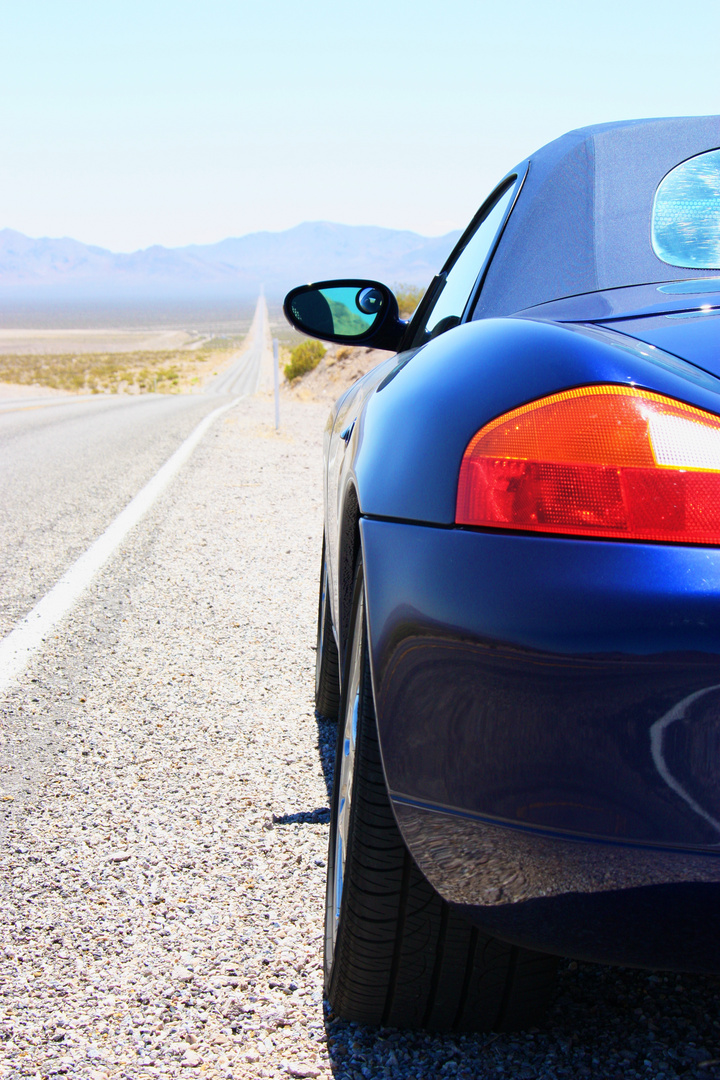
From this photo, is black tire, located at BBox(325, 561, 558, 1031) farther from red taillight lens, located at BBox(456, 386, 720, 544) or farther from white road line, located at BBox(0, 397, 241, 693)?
white road line, located at BBox(0, 397, 241, 693)

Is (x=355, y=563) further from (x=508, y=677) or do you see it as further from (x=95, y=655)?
(x=95, y=655)

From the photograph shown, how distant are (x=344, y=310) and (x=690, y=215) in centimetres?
126

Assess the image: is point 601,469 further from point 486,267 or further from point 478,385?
point 486,267

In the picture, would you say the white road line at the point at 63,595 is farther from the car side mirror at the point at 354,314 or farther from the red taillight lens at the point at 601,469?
the red taillight lens at the point at 601,469

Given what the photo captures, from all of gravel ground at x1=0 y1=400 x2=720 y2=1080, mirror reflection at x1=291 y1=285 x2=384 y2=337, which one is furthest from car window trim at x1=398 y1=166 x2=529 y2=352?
gravel ground at x1=0 y1=400 x2=720 y2=1080

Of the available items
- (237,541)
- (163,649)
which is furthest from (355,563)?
(237,541)

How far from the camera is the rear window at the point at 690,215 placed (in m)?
1.71

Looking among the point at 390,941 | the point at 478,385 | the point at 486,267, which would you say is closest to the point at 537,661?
the point at 478,385

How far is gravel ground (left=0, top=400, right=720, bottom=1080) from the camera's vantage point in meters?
1.64

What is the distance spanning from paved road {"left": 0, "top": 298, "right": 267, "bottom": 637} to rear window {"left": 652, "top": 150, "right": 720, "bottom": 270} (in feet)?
11.2

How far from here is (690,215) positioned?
1792 mm

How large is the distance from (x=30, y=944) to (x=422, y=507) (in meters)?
1.38

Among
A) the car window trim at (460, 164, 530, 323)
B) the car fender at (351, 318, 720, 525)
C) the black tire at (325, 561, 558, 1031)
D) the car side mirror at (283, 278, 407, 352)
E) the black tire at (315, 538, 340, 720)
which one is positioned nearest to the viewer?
the car fender at (351, 318, 720, 525)

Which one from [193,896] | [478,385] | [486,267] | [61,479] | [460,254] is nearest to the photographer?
[478,385]
